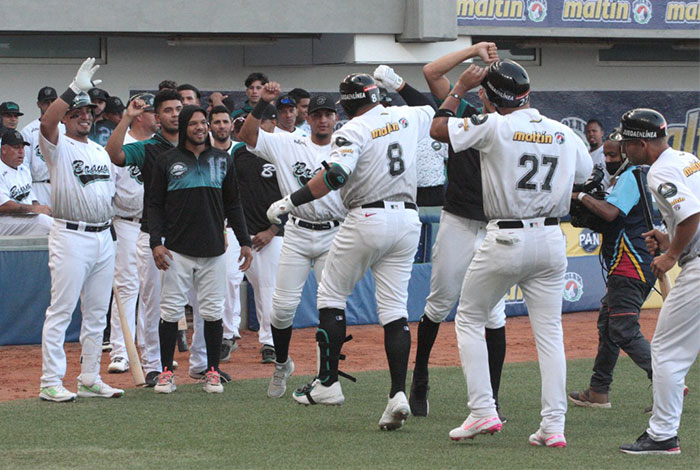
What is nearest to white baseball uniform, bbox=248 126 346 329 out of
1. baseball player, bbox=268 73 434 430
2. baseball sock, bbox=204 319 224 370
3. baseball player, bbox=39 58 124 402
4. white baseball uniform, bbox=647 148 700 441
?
baseball sock, bbox=204 319 224 370

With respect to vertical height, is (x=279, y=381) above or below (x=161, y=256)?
below

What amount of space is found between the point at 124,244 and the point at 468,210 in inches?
149

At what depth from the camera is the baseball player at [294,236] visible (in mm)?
8336

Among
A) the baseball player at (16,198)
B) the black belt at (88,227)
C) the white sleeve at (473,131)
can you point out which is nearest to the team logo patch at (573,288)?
the baseball player at (16,198)

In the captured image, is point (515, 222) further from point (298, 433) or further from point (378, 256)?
point (298, 433)

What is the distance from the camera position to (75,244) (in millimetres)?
8055

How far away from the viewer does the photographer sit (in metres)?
7.87

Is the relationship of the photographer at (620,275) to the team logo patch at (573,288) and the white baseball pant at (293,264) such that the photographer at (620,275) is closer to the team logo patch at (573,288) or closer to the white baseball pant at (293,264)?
the white baseball pant at (293,264)

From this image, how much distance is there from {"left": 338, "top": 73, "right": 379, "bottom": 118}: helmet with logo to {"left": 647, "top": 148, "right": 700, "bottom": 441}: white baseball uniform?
6.25 ft

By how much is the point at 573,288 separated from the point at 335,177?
8200mm

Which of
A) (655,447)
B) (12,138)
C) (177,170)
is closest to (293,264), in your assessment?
(177,170)

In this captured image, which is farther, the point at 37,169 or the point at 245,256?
the point at 37,169

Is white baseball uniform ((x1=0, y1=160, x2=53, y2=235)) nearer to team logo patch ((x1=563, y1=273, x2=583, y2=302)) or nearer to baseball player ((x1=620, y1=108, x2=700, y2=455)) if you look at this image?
team logo patch ((x1=563, y1=273, x2=583, y2=302))

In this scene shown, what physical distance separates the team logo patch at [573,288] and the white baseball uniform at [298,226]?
629 cm
